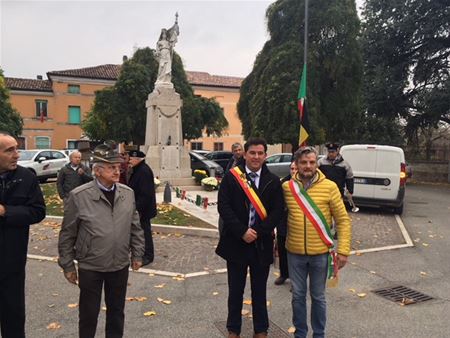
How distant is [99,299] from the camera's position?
134 inches

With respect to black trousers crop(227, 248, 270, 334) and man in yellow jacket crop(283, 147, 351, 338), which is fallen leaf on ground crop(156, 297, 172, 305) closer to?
black trousers crop(227, 248, 270, 334)

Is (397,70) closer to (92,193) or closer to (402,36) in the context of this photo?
(402,36)

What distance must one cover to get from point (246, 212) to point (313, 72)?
22432 mm

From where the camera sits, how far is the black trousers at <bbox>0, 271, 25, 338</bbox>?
10.6 ft

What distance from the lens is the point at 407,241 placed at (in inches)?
335

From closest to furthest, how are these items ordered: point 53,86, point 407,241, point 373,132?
point 407,241 < point 373,132 < point 53,86

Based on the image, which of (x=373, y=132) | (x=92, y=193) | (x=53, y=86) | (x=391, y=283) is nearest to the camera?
(x=92, y=193)

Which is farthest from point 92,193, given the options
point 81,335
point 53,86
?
point 53,86

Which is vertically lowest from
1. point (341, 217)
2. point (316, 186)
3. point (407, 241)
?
point (407, 241)

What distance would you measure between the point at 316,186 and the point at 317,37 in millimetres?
23785

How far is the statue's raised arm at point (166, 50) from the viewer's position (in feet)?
57.7

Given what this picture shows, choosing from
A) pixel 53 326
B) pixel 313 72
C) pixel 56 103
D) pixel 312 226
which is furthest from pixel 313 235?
pixel 56 103

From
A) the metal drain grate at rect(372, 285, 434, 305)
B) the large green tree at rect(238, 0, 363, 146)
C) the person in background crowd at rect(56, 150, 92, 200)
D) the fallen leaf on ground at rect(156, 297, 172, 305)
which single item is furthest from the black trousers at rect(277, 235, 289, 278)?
the large green tree at rect(238, 0, 363, 146)

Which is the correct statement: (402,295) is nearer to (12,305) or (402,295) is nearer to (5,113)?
(12,305)
